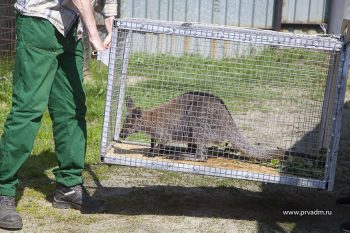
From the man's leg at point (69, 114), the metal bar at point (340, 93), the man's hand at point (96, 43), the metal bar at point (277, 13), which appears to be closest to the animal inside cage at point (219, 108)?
the metal bar at point (340, 93)

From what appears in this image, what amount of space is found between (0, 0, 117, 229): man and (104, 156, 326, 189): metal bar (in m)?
0.49

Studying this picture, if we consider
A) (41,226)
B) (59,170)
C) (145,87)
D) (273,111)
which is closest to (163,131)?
(145,87)

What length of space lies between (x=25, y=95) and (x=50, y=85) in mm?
197

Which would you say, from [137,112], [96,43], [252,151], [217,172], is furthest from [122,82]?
[252,151]

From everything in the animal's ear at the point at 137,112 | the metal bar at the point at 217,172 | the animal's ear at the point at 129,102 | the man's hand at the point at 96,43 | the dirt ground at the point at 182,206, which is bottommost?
the dirt ground at the point at 182,206

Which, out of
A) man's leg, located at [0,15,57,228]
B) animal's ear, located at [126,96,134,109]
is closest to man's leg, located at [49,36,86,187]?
man's leg, located at [0,15,57,228]

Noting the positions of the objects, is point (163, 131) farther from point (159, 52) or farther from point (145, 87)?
point (159, 52)

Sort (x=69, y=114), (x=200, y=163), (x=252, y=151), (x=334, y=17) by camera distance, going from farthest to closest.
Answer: (x=334, y=17), (x=252, y=151), (x=69, y=114), (x=200, y=163)

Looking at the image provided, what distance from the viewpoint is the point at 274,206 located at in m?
4.87

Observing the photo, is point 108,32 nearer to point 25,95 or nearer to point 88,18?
point 88,18

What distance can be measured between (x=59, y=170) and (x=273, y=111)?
8.19 ft

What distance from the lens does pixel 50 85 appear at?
429 centimetres

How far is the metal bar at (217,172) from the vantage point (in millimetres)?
4215

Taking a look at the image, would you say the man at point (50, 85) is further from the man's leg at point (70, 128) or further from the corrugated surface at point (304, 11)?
the corrugated surface at point (304, 11)
